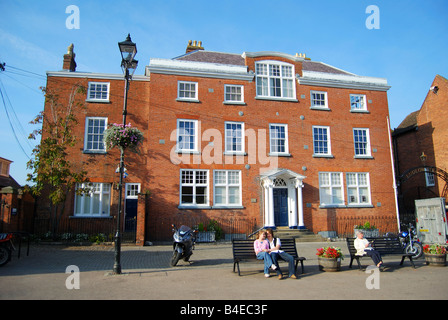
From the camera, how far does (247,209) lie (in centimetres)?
2030

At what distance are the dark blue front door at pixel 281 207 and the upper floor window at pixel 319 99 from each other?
673 centimetres

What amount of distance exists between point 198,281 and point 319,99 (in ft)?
58.7

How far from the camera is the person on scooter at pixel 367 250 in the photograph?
10328mm

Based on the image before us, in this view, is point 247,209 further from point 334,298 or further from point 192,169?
A: point 334,298

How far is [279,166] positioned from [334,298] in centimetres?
1445

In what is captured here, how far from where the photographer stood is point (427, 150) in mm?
25625

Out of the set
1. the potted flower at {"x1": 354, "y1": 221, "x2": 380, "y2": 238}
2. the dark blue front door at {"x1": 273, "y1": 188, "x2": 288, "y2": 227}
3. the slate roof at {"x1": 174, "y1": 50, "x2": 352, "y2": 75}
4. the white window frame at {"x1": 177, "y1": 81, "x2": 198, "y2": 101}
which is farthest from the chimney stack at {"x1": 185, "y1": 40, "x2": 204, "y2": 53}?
the potted flower at {"x1": 354, "y1": 221, "x2": 380, "y2": 238}

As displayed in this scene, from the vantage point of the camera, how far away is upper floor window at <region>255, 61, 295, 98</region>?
73.1 ft

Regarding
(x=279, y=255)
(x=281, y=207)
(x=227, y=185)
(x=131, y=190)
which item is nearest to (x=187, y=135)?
(x=227, y=185)

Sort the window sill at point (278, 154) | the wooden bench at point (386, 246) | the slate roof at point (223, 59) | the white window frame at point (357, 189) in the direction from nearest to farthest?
the wooden bench at point (386, 246) → the window sill at point (278, 154) → the white window frame at point (357, 189) → the slate roof at point (223, 59)

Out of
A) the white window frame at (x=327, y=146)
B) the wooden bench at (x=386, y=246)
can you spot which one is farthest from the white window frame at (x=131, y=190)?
the wooden bench at (x=386, y=246)

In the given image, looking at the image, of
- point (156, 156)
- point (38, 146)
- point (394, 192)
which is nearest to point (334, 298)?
point (156, 156)

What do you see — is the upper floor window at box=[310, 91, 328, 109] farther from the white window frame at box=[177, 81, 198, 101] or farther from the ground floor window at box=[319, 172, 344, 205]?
the white window frame at box=[177, 81, 198, 101]

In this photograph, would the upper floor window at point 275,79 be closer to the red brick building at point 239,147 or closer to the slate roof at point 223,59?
the red brick building at point 239,147
